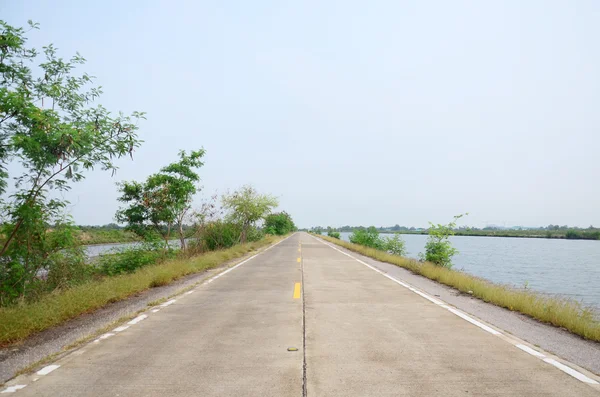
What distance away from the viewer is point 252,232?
4559cm

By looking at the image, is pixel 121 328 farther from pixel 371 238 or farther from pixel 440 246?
pixel 371 238

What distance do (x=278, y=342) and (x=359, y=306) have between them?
3.55 meters

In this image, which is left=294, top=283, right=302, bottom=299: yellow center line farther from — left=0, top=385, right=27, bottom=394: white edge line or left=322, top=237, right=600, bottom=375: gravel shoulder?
left=0, top=385, right=27, bottom=394: white edge line

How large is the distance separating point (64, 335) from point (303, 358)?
428cm

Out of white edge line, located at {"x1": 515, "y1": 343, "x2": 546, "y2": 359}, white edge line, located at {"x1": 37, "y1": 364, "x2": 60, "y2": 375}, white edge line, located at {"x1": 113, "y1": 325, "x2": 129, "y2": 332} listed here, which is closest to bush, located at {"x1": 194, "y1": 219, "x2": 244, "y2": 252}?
white edge line, located at {"x1": 113, "y1": 325, "x2": 129, "y2": 332}

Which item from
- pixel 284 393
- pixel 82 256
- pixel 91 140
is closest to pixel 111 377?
pixel 284 393

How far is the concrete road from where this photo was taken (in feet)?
14.6

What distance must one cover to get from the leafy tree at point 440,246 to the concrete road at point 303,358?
457 inches

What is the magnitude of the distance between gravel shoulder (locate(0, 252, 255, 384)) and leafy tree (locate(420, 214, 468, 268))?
45.9ft

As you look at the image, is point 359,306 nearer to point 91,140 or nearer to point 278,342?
point 278,342

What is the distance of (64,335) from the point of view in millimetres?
6918

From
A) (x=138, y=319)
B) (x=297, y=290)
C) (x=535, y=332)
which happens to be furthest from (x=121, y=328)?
(x=535, y=332)

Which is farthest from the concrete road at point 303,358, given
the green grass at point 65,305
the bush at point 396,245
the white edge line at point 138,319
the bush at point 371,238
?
the bush at point 371,238

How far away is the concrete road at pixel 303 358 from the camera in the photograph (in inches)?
175
